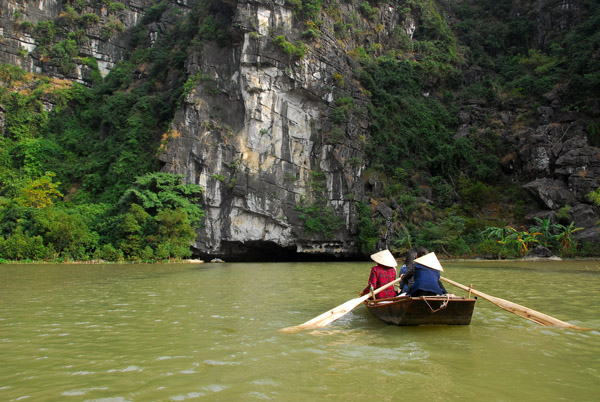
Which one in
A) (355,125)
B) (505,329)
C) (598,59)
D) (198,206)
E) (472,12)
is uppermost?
(472,12)

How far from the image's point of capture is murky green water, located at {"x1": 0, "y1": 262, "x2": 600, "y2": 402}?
11.5 feet

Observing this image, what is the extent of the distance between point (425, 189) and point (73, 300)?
96.7 ft

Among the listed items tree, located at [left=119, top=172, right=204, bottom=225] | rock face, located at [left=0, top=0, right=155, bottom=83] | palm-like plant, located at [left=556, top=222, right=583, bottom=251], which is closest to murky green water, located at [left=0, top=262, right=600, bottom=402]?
tree, located at [left=119, top=172, right=204, bottom=225]

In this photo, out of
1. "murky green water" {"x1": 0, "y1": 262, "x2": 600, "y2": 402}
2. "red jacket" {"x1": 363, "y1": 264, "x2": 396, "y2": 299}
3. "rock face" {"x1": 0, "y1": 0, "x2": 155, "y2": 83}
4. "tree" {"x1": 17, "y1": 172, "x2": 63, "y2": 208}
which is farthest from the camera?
"rock face" {"x1": 0, "y1": 0, "x2": 155, "y2": 83}

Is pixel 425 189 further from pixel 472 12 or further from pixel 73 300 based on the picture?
pixel 73 300

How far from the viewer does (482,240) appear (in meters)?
28.0

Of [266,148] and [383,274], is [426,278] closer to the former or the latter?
[383,274]

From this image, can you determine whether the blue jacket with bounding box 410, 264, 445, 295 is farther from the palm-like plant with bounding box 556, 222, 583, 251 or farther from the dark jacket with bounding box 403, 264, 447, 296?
the palm-like plant with bounding box 556, 222, 583, 251

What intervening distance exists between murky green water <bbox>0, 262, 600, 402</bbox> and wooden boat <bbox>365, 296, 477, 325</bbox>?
151 mm

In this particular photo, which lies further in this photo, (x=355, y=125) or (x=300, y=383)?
(x=355, y=125)

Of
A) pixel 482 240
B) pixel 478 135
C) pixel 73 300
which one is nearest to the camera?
pixel 73 300

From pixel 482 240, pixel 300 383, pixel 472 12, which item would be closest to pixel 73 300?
pixel 300 383

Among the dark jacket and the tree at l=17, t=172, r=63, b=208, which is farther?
the tree at l=17, t=172, r=63, b=208

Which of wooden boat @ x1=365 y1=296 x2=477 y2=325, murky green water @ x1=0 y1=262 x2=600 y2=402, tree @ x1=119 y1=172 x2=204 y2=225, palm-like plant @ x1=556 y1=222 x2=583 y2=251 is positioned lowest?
murky green water @ x1=0 y1=262 x2=600 y2=402
